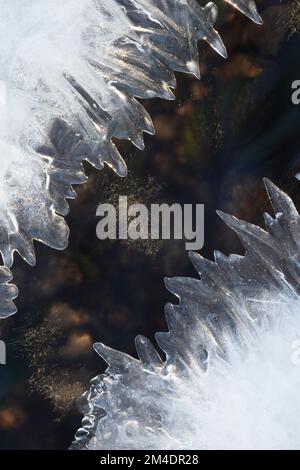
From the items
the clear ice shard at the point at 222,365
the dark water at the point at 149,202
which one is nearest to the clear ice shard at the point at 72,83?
the dark water at the point at 149,202

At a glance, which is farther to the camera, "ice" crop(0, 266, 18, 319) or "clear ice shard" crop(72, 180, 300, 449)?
"ice" crop(0, 266, 18, 319)

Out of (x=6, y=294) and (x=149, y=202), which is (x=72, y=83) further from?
(x=6, y=294)

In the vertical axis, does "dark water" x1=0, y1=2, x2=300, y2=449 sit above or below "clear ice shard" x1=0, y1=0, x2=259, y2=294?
below

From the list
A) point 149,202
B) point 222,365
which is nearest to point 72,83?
point 149,202

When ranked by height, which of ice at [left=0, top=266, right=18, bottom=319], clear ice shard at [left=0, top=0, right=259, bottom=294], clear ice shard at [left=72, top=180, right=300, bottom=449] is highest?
clear ice shard at [left=0, top=0, right=259, bottom=294]

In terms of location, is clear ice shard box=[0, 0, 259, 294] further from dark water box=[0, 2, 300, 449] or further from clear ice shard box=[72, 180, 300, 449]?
clear ice shard box=[72, 180, 300, 449]

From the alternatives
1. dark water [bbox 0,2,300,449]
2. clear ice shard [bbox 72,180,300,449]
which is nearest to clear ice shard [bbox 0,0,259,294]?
dark water [bbox 0,2,300,449]
